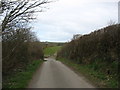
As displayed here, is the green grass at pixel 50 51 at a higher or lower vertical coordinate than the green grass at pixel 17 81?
lower

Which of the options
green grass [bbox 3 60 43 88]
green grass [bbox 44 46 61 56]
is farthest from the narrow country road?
green grass [bbox 44 46 61 56]

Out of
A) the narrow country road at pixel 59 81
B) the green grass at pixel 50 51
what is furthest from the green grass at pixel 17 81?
the green grass at pixel 50 51

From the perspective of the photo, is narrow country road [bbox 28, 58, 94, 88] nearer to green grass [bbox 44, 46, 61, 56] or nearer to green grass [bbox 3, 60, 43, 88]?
green grass [bbox 3, 60, 43, 88]

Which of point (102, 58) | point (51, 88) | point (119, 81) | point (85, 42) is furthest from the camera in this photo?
point (85, 42)

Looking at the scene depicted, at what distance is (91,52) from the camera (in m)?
29.2

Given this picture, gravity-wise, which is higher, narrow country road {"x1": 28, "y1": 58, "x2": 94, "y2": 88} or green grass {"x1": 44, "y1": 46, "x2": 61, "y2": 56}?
narrow country road {"x1": 28, "y1": 58, "x2": 94, "y2": 88}

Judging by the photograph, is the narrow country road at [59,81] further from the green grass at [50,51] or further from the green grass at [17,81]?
the green grass at [50,51]

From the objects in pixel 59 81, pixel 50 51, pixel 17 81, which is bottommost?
pixel 50 51

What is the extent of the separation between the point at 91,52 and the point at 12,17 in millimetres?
17654

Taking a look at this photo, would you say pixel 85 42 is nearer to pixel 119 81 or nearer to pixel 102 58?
pixel 102 58

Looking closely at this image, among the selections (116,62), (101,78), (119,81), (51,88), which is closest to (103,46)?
(116,62)

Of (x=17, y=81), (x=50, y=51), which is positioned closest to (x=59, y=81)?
(x=17, y=81)

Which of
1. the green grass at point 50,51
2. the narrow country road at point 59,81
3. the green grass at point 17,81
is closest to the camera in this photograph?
the green grass at point 17,81

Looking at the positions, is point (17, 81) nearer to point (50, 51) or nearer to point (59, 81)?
point (59, 81)
